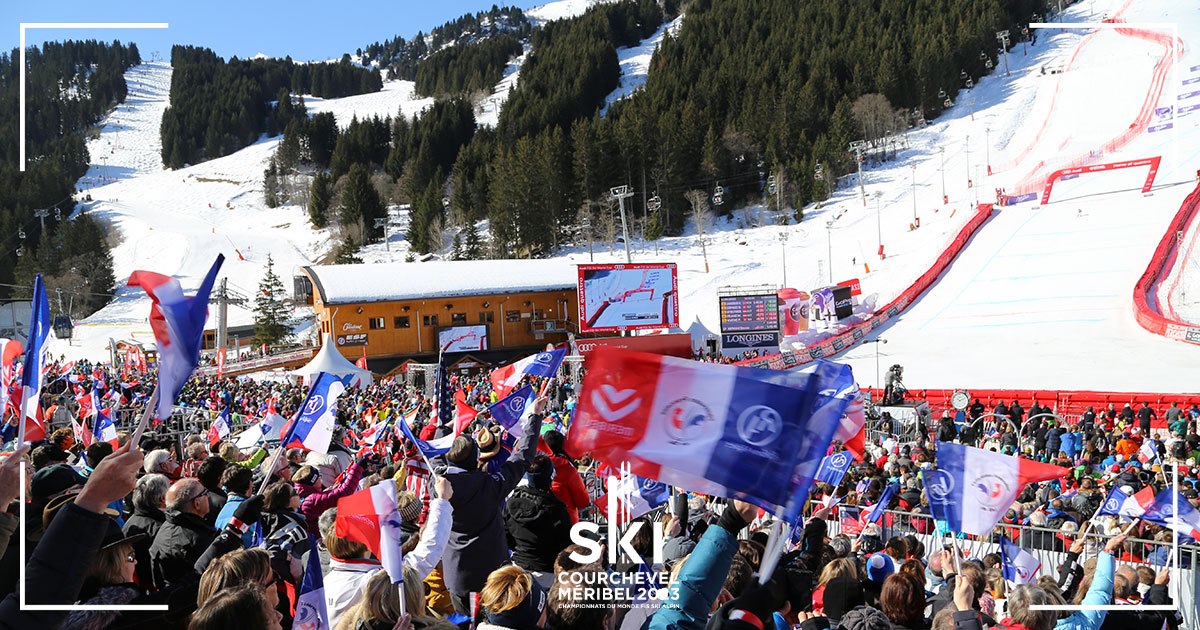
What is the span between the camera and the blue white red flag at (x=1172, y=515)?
6758 millimetres

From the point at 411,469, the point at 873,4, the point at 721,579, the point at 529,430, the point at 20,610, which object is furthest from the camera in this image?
the point at 873,4

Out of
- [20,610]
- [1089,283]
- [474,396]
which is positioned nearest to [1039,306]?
[1089,283]

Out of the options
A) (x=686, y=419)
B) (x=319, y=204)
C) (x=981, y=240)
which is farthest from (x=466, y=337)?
(x=319, y=204)

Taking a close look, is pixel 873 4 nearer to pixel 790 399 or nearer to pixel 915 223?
pixel 915 223

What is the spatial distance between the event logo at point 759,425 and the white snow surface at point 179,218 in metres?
57.6

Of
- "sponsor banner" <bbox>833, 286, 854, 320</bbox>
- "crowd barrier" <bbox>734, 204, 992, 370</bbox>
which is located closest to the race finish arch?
"crowd barrier" <bbox>734, 204, 992, 370</bbox>

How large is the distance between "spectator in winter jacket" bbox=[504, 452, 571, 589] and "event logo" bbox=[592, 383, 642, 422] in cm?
154

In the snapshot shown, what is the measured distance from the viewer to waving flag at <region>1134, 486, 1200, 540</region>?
266 inches

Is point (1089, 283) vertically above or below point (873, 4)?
below

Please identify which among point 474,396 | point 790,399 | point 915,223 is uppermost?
point 915,223

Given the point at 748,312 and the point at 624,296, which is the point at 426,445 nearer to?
the point at 748,312

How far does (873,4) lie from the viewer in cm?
10800

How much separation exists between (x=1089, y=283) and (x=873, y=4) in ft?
264

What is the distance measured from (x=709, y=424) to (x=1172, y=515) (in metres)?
→ 5.32
